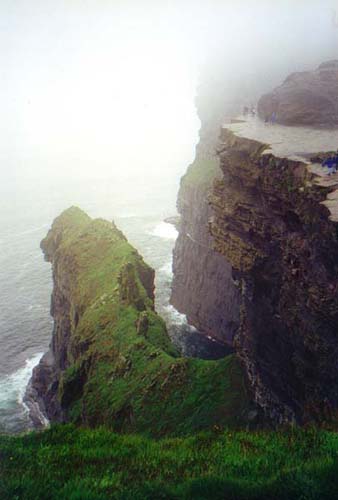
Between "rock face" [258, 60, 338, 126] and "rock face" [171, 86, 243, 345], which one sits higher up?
"rock face" [258, 60, 338, 126]

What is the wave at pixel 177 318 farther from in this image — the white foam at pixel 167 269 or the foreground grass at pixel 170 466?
the foreground grass at pixel 170 466

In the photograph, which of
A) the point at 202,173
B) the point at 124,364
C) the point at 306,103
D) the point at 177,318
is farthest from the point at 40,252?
the point at 124,364

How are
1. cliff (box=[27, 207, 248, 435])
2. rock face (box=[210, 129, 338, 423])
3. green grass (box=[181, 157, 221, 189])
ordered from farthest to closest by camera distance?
green grass (box=[181, 157, 221, 189]) < cliff (box=[27, 207, 248, 435]) < rock face (box=[210, 129, 338, 423])

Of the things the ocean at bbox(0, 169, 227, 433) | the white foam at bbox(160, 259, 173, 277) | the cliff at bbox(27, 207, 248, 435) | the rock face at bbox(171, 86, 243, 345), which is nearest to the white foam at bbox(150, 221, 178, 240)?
the ocean at bbox(0, 169, 227, 433)

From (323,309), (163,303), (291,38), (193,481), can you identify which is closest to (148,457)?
(193,481)

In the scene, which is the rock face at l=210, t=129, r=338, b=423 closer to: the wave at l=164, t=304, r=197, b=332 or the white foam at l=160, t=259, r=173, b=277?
the wave at l=164, t=304, r=197, b=332

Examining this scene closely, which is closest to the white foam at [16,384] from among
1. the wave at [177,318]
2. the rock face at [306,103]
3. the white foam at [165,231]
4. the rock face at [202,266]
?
the wave at [177,318]
